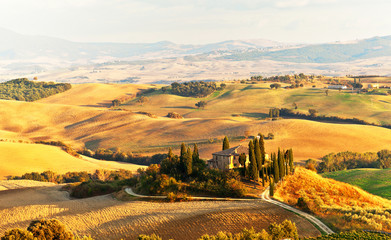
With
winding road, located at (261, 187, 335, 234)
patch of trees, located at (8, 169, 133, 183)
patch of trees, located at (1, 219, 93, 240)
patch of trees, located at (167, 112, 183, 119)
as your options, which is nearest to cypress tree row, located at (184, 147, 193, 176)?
winding road, located at (261, 187, 335, 234)

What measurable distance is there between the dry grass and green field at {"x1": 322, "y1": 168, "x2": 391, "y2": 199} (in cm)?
588

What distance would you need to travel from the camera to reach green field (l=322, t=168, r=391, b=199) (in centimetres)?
6143

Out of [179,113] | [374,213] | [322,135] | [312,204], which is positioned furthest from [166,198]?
[179,113]

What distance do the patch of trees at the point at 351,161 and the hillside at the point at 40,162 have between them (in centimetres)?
3948

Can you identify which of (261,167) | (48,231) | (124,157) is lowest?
(124,157)

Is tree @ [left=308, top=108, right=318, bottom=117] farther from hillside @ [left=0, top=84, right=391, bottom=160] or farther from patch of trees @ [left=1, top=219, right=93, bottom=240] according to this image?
patch of trees @ [left=1, top=219, right=93, bottom=240]

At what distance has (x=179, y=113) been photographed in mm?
169250

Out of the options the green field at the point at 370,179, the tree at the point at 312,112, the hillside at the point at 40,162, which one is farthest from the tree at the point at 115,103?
the green field at the point at 370,179

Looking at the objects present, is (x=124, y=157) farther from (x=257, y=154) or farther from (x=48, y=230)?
(x=48, y=230)

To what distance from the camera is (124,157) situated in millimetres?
106688

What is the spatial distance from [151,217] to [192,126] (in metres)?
90.7

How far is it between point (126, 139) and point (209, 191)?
8097 cm

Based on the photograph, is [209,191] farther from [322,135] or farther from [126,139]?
[126,139]

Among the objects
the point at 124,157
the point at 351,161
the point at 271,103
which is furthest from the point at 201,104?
the point at 351,161
